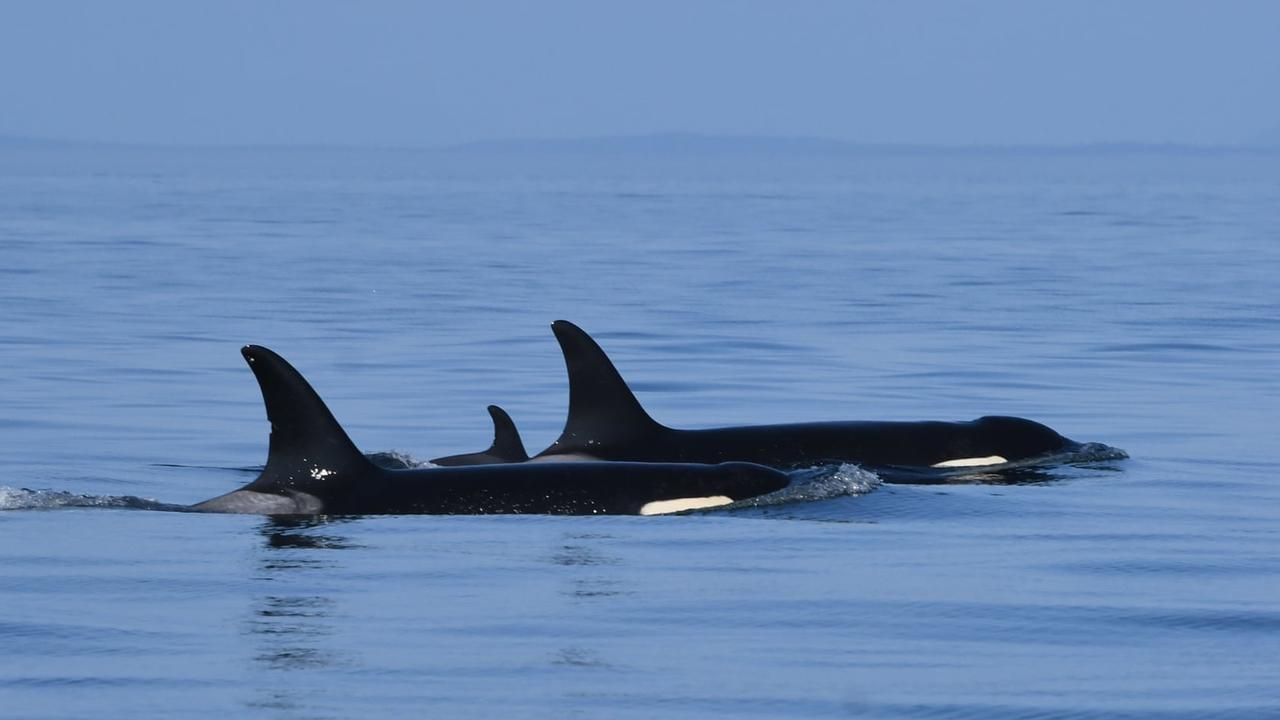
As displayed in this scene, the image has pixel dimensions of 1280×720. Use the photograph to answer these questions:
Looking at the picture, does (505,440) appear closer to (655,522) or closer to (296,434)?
(655,522)

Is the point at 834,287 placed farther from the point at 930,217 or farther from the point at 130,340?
the point at 930,217

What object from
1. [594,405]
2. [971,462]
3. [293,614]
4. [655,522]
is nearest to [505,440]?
[594,405]

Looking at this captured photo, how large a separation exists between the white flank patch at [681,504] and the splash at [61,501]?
2.26 meters

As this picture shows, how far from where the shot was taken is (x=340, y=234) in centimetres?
4853

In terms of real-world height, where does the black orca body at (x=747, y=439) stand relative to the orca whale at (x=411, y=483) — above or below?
above

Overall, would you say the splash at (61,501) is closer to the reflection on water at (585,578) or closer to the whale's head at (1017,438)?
the reflection on water at (585,578)

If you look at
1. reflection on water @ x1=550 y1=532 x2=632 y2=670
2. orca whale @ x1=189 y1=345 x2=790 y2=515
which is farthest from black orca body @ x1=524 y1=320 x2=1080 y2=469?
reflection on water @ x1=550 y1=532 x2=632 y2=670

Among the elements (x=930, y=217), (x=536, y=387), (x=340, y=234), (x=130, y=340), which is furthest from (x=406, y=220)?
(x=536, y=387)

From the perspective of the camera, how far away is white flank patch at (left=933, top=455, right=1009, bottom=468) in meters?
12.7

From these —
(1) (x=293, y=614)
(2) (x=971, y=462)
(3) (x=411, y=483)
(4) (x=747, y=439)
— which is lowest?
(1) (x=293, y=614)

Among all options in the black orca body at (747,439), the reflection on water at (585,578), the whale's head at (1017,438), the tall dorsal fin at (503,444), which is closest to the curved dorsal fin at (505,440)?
the tall dorsal fin at (503,444)

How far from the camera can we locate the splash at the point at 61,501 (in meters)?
10.8

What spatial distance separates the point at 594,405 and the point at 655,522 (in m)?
2.28

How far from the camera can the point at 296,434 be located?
9938 mm
